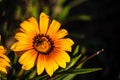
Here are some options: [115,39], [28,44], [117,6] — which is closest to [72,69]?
[28,44]

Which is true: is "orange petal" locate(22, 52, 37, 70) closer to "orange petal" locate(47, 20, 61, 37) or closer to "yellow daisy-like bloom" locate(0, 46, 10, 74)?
"yellow daisy-like bloom" locate(0, 46, 10, 74)

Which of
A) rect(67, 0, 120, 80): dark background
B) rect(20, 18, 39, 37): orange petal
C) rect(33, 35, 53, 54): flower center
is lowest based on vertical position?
rect(67, 0, 120, 80): dark background

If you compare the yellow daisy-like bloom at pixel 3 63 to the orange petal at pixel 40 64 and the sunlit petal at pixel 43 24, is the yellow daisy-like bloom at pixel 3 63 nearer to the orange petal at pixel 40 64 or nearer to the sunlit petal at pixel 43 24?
the orange petal at pixel 40 64

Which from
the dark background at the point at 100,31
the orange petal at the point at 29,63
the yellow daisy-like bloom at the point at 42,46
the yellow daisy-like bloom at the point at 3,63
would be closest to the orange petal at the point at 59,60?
the yellow daisy-like bloom at the point at 42,46

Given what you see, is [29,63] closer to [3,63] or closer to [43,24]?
[3,63]

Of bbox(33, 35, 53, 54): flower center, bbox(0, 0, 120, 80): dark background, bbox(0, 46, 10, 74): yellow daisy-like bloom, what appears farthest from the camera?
bbox(0, 0, 120, 80): dark background

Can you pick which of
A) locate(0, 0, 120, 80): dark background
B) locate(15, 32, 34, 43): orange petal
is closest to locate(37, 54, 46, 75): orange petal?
locate(15, 32, 34, 43): orange petal

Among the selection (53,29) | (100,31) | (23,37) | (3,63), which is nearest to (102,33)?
(100,31)

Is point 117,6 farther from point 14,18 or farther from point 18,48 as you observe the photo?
point 18,48
